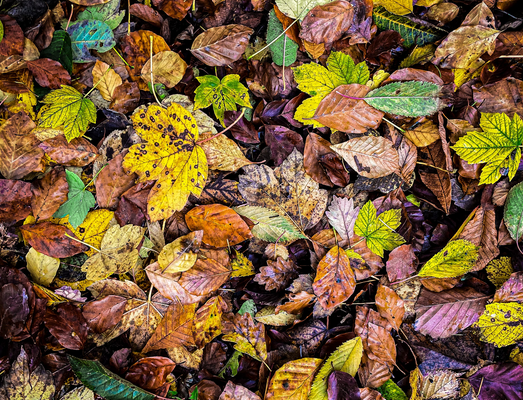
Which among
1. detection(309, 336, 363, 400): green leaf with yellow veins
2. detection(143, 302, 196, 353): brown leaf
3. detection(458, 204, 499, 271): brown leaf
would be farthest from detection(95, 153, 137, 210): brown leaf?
detection(458, 204, 499, 271): brown leaf

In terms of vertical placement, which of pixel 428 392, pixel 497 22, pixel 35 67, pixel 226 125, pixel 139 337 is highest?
pixel 497 22

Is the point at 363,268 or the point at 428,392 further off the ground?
the point at 363,268

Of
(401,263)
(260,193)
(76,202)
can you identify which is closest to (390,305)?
(401,263)

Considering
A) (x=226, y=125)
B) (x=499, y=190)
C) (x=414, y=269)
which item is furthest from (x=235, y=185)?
(x=499, y=190)

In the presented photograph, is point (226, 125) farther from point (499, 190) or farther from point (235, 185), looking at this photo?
point (499, 190)

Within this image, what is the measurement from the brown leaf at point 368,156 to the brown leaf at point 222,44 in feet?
2.13

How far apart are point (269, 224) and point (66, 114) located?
3.55 ft

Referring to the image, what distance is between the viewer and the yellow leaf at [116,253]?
1.52m

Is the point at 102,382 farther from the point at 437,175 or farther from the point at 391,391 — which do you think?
the point at 437,175

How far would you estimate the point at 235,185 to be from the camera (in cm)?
158

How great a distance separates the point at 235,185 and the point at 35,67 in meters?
1.08

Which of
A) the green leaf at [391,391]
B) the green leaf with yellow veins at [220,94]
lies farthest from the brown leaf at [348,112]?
the green leaf at [391,391]

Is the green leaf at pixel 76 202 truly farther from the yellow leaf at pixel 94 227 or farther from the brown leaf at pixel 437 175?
the brown leaf at pixel 437 175

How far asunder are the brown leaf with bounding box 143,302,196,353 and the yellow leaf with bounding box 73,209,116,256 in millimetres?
475
